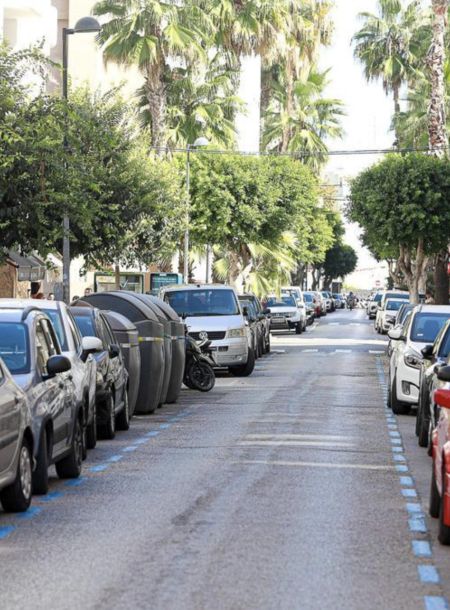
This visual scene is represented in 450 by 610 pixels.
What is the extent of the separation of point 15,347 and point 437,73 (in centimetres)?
3889

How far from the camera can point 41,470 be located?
12789mm

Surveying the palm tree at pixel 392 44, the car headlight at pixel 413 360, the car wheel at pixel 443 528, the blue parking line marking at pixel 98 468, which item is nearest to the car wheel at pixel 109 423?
the blue parking line marking at pixel 98 468

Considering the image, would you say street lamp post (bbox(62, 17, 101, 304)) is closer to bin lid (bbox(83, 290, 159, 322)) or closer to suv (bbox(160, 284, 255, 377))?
suv (bbox(160, 284, 255, 377))

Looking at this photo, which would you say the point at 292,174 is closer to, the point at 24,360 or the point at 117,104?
the point at 117,104

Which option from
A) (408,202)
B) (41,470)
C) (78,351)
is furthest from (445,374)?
(408,202)

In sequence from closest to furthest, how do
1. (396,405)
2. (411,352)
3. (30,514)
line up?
(30,514) < (411,352) < (396,405)

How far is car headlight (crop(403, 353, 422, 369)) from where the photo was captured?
2239cm

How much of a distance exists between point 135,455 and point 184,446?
3.92 feet

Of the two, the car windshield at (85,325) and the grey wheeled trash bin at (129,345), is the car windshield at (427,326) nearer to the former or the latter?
the grey wheeled trash bin at (129,345)

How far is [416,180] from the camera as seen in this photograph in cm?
5625

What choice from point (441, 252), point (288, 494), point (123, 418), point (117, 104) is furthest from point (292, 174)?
point (288, 494)

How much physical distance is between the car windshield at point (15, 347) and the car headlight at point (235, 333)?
1956 cm

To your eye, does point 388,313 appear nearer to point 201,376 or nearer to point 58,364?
point 201,376

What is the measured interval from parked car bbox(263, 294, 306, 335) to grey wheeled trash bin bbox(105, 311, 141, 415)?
42161 mm
